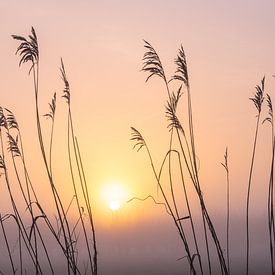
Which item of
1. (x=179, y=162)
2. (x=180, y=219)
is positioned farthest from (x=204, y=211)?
(x=179, y=162)

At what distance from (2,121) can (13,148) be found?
0.33 m

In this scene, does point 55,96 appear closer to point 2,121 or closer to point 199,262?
point 2,121

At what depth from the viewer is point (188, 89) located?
651cm

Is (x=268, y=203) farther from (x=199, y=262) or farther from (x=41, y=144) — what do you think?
(x=41, y=144)

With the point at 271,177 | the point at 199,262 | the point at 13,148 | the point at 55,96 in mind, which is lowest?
the point at 199,262

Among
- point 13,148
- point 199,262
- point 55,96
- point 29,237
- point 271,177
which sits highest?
point 55,96

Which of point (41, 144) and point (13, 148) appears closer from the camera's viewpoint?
point (41, 144)

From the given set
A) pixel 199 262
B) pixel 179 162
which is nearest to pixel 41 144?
pixel 179 162

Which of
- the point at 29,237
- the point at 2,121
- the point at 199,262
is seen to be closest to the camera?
the point at 199,262

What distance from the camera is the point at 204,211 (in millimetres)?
6059

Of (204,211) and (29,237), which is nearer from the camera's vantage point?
(204,211)

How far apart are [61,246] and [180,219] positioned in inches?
47.6

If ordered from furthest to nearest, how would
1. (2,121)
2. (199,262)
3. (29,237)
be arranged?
(2,121), (29,237), (199,262)

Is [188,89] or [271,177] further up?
[188,89]
